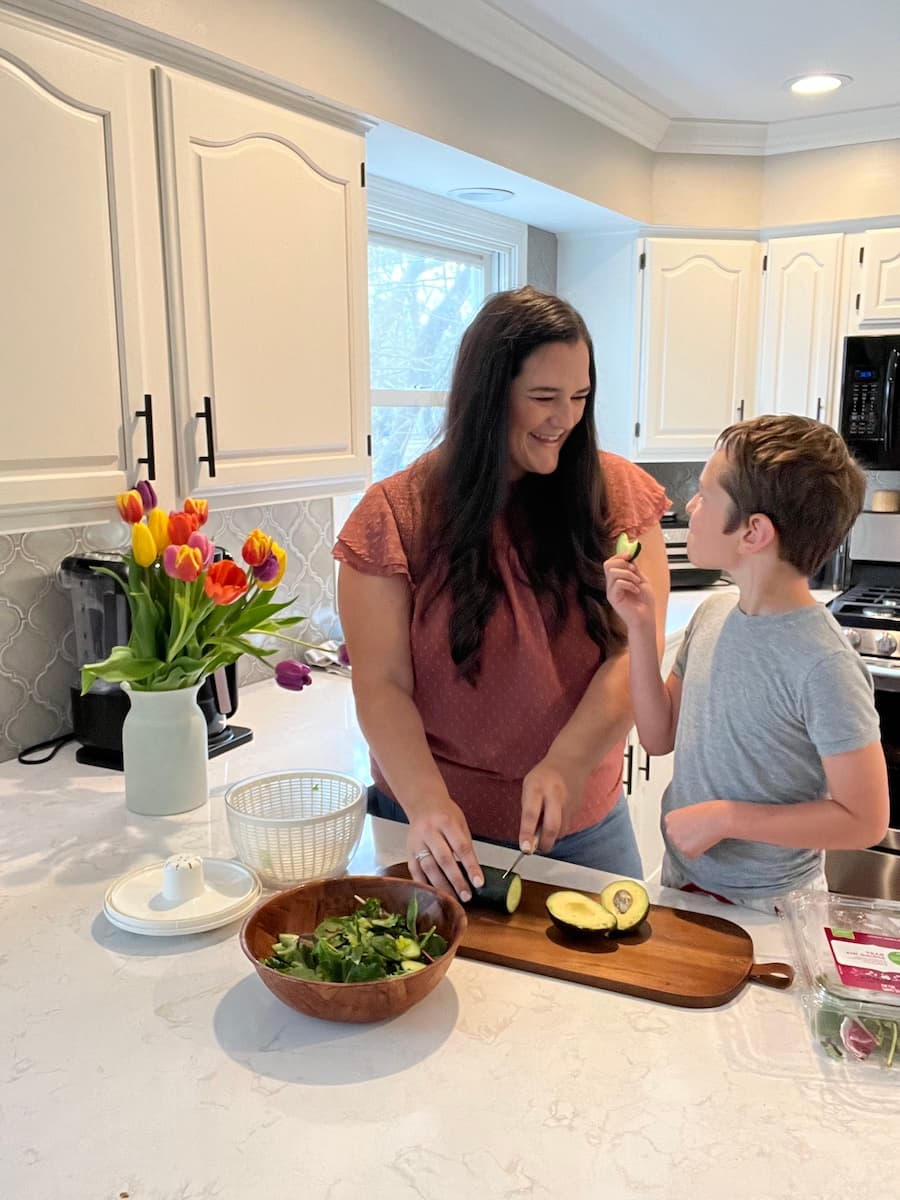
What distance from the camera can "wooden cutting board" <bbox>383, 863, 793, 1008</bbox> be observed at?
3.09 ft

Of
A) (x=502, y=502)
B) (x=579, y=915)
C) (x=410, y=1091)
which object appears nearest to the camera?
(x=410, y=1091)

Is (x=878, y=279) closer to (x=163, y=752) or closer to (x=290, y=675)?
(x=290, y=675)

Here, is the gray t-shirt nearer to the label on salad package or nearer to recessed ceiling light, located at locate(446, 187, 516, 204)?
the label on salad package

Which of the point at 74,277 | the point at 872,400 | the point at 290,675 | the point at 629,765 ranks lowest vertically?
the point at 629,765

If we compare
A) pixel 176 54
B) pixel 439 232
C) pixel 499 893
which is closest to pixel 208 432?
pixel 176 54

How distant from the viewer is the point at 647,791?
2.64m

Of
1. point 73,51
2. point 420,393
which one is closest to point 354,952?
point 73,51

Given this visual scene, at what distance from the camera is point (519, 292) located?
1352mm

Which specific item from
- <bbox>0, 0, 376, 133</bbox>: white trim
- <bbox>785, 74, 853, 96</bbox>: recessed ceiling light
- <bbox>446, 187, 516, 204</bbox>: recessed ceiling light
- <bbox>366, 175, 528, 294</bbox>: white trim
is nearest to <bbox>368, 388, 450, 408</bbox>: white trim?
<bbox>366, 175, 528, 294</bbox>: white trim

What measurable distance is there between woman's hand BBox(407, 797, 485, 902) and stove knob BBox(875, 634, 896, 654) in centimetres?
216

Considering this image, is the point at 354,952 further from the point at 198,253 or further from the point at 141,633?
the point at 198,253

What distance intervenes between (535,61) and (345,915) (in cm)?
223

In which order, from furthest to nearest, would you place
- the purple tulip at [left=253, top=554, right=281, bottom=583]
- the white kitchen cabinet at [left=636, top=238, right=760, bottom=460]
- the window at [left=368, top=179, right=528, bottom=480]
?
the white kitchen cabinet at [left=636, top=238, right=760, bottom=460] → the window at [left=368, top=179, right=528, bottom=480] → the purple tulip at [left=253, top=554, right=281, bottom=583]

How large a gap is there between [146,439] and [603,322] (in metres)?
2.20
